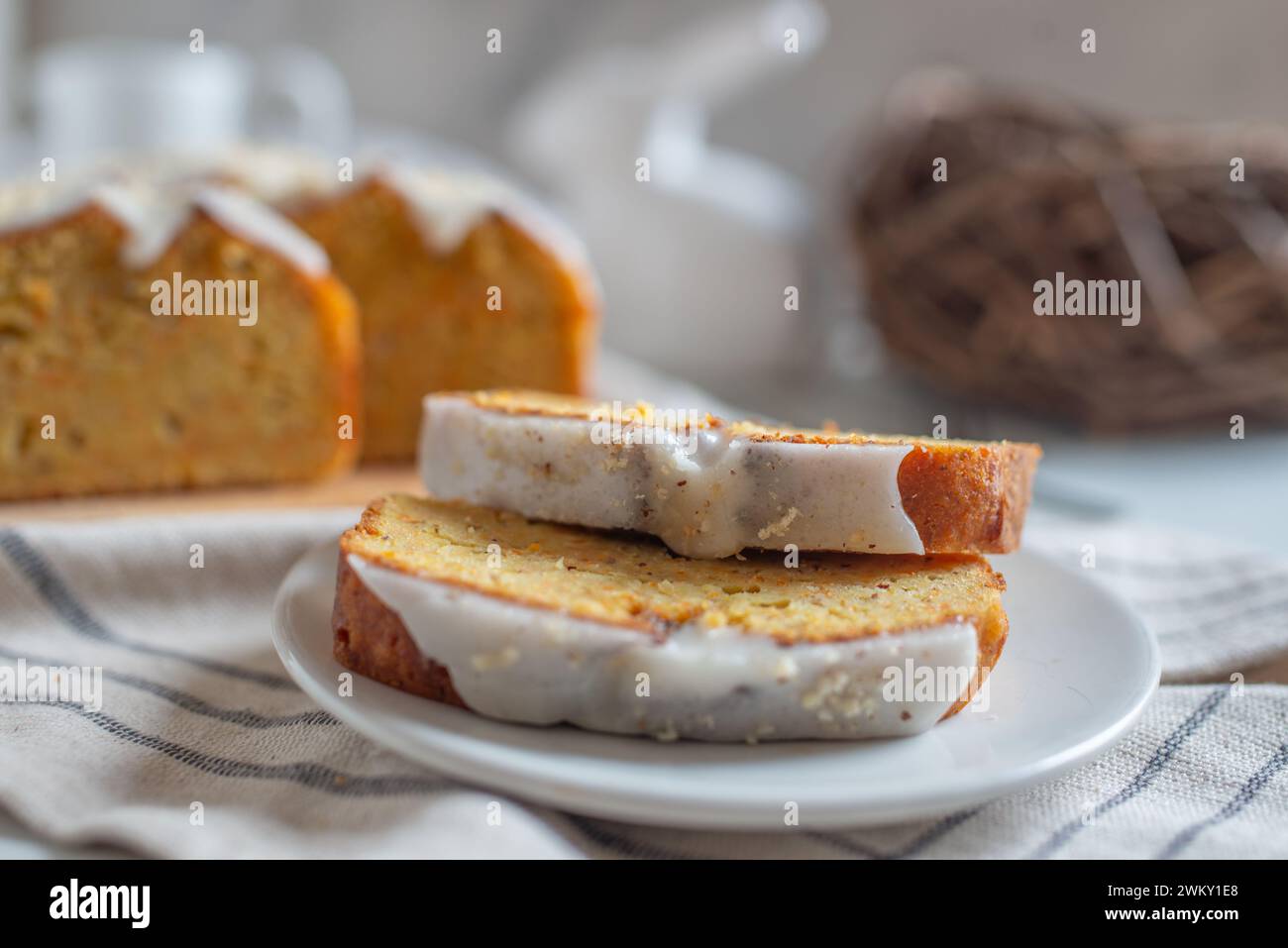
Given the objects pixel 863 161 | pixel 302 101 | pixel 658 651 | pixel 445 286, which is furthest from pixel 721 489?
pixel 302 101

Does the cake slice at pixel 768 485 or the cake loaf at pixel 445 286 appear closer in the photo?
the cake slice at pixel 768 485

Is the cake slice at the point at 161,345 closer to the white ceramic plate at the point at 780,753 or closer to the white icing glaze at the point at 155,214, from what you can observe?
the white icing glaze at the point at 155,214

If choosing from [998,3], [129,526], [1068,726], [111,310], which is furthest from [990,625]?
[998,3]

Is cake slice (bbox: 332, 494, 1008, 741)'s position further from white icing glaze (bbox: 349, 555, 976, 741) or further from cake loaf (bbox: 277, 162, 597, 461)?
cake loaf (bbox: 277, 162, 597, 461)

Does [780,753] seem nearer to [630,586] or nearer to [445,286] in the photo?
[630,586]

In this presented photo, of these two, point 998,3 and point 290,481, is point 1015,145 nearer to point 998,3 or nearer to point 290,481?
point 998,3

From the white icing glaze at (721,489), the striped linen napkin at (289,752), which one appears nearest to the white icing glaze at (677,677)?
the striped linen napkin at (289,752)
